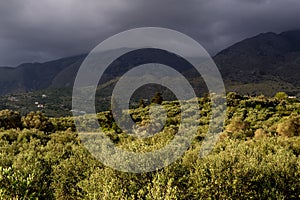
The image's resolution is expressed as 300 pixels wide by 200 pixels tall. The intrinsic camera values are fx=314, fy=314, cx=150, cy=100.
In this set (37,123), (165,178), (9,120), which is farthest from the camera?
(9,120)

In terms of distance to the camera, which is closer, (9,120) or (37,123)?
(37,123)

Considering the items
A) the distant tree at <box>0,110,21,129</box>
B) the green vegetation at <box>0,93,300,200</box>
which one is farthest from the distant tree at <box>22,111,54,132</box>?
the green vegetation at <box>0,93,300,200</box>

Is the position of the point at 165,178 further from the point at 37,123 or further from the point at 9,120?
the point at 9,120

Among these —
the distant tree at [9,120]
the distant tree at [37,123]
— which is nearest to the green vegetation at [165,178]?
the distant tree at [37,123]

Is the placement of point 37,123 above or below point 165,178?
below

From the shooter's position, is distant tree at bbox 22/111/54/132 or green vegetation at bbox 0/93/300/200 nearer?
green vegetation at bbox 0/93/300/200

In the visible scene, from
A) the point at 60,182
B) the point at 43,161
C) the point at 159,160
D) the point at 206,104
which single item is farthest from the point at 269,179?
the point at 206,104

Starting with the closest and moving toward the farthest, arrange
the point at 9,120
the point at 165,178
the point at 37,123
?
the point at 165,178, the point at 37,123, the point at 9,120

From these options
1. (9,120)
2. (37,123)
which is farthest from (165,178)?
(9,120)

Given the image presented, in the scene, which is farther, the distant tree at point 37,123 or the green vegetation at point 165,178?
the distant tree at point 37,123

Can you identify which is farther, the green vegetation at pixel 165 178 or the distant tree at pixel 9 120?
the distant tree at pixel 9 120

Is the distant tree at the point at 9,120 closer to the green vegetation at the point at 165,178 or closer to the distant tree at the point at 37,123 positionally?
the distant tree at the point at 37,123

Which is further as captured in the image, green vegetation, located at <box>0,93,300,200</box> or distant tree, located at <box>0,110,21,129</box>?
distant tree, located at <box>0,110,21,129</box>

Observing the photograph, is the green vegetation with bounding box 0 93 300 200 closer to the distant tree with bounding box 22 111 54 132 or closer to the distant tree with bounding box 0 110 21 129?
the distant tree with bounding box 22 111 54 132
